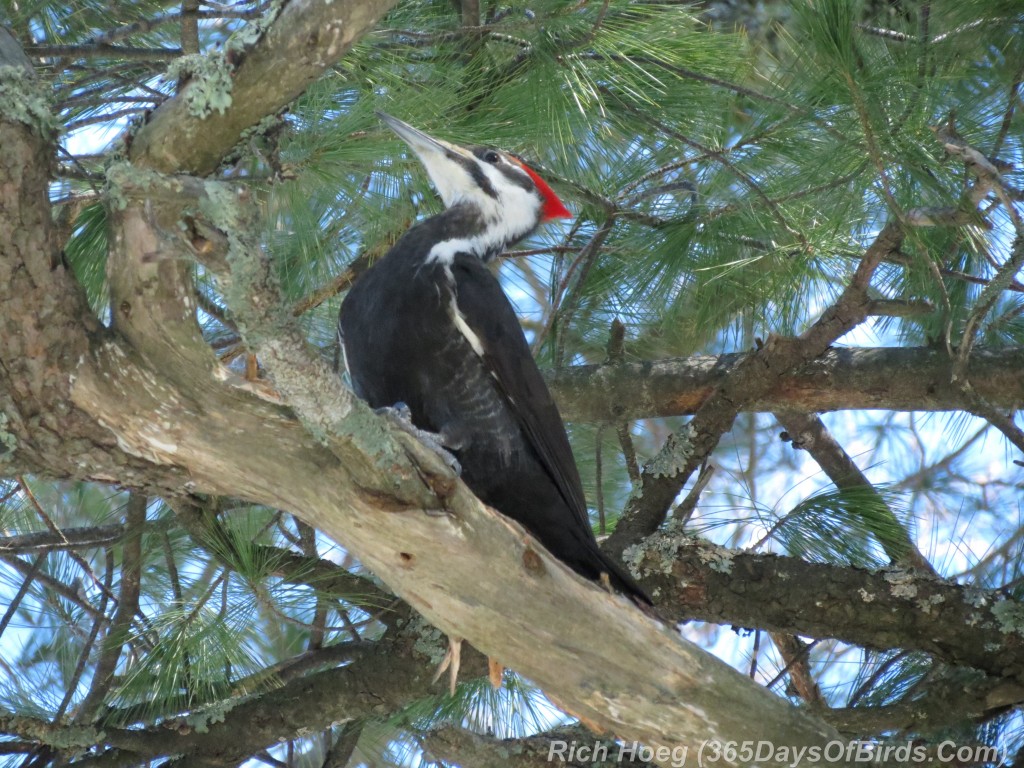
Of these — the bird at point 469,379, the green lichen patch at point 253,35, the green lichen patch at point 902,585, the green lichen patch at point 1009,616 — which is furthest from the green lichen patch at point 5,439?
the green lichen patch at point 1009,616

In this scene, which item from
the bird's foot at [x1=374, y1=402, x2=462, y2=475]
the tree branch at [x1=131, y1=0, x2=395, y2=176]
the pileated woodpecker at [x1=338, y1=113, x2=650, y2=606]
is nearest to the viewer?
the tree branch at [x1=131, y1=0, x2=395, y2=176]

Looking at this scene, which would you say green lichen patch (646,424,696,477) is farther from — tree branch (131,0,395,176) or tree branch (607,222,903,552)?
tree branch (131,0,395,176)

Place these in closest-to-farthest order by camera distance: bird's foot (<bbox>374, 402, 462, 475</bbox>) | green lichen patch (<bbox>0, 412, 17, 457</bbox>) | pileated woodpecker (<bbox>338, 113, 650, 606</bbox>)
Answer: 1. green lichen patch (<bbox>0, 412, 17, 457</bbox>)
2. bird's foot (<bbox>374, 402, 462, 475</bbox>)
3. pileated woodpecker (<bbox>338, 113, 650, 606</bbox>)

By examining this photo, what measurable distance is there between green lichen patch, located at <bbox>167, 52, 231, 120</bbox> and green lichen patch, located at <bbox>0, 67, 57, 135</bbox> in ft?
0.81

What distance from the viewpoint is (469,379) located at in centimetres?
264

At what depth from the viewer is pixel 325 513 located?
1.92 metres

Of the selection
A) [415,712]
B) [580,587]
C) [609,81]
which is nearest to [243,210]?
[580,587]

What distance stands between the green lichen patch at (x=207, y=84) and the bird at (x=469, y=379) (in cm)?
80

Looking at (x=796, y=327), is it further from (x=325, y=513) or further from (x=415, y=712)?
(x=325, y=513)

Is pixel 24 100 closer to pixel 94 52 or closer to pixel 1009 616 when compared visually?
pixel 94 52

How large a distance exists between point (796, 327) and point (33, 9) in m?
2.51

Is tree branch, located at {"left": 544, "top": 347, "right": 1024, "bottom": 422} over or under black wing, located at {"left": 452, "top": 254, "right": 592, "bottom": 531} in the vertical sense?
over

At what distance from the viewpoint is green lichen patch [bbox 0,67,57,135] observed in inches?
68.7

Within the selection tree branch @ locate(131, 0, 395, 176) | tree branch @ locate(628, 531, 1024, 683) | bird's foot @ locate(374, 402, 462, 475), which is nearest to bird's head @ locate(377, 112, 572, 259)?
bird's foot @ locate(374, 402, 462, 475)
